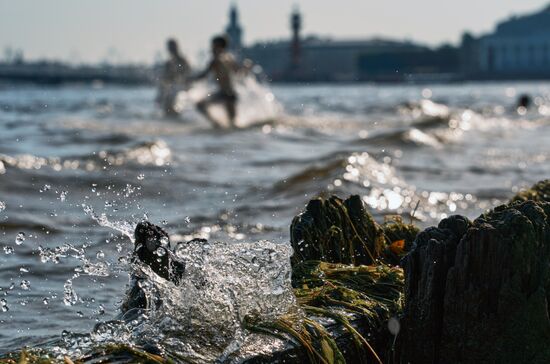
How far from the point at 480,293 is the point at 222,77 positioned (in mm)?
19988

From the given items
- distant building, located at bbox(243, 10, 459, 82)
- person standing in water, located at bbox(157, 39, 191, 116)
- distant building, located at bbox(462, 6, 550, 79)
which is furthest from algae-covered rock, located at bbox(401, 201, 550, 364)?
distant building, located at bbox(462, 6, 550, 79)

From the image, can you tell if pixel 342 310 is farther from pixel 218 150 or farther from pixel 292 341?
pixel 218 150

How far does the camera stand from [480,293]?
13.0 feet

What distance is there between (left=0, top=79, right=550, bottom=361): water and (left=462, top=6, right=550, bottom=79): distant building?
432ft

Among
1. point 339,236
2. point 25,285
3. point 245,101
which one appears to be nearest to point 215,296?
point 339,236

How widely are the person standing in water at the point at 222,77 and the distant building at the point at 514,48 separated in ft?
426

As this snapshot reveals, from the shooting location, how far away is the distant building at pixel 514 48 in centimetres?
15700

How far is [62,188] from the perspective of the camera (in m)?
12.9

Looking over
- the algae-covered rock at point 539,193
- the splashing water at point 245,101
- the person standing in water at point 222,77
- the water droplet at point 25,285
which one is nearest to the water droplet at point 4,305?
the water droplet at point 25,285

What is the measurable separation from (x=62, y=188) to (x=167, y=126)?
1342 cm

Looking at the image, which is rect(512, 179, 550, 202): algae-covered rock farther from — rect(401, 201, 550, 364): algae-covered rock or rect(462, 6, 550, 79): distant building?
rect(462, 6, 550, 79): distant building

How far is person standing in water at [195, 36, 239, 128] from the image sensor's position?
22875 millimetres

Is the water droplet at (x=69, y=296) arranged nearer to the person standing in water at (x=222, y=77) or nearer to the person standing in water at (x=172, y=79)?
the person standing in water at (x=222, y=77)

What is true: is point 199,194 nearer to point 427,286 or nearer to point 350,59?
point 427,286
